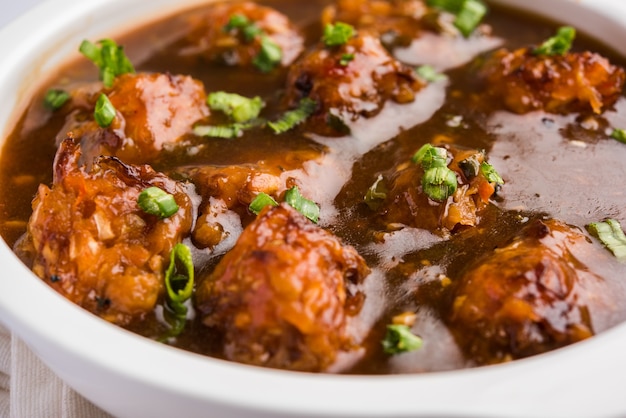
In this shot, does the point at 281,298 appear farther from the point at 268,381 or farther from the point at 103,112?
the point at 103,112

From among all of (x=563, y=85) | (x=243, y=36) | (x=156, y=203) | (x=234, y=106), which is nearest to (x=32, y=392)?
(x=156, y=203)

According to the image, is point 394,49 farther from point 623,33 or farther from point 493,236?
point 493,236

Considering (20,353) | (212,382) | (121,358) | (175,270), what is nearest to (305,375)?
(212,382)

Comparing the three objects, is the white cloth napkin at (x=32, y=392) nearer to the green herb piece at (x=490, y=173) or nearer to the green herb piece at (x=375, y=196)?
the green herb piece at (x=375, y=196)

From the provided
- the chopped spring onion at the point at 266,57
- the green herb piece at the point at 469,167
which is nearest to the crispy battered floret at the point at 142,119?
the chopped spring onion at the point at 266,57

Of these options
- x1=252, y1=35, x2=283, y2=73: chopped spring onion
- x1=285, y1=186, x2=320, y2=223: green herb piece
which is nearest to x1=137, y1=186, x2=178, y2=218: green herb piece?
x1=285, y1=186, x2=320, y2=223: green herb piece
